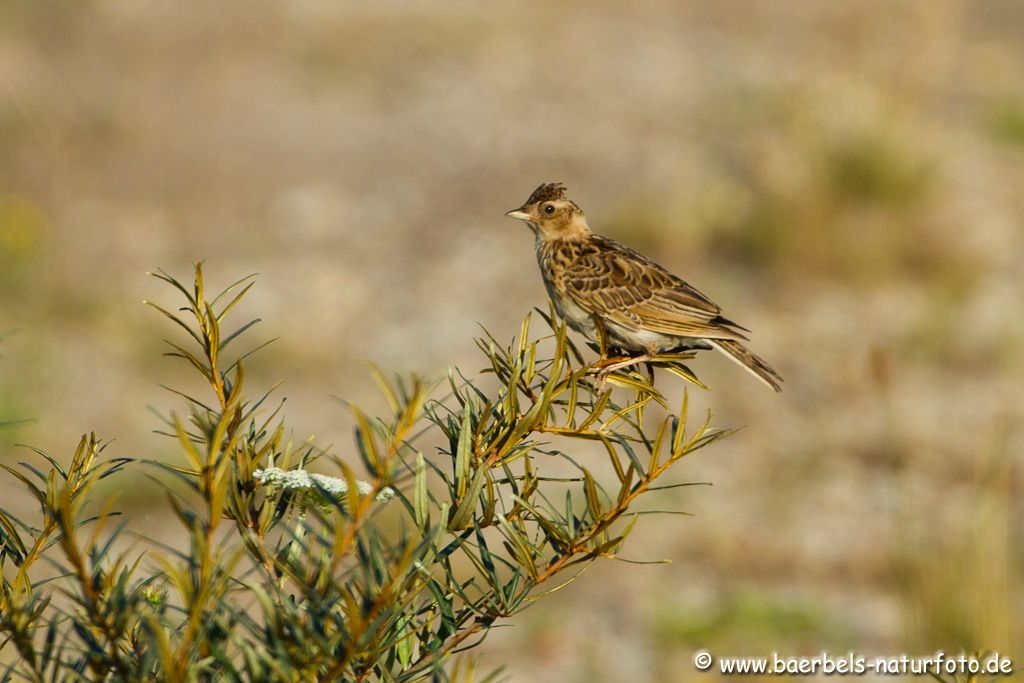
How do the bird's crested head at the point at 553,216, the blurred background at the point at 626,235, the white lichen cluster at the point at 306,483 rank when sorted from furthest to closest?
the blurred background at the point at 626,235, the bird's crested head at the point at 553,216, the white lichen cluster at the point at 306,483

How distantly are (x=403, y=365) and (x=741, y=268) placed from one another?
3.26 meters

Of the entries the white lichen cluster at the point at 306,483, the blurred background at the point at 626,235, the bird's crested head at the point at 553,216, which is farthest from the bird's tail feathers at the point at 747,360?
the white lichen cluster at the point at 306,483

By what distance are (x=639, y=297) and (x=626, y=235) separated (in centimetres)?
606

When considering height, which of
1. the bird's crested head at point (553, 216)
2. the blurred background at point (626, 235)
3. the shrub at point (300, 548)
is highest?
the blurred background at point (626, 235)

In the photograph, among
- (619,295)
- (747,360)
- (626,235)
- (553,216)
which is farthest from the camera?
(626,235)

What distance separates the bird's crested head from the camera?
15.3 feet

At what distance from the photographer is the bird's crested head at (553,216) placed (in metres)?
4.67

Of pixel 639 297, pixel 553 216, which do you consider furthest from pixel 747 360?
pixel 553 216

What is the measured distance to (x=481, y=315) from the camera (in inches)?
393

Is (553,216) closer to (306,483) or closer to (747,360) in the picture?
(747,360)

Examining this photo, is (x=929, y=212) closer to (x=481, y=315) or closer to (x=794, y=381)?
(x=794, y=381)

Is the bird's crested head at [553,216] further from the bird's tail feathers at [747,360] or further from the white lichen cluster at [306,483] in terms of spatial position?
the white lichen cluster at [306,483]

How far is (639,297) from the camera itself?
439 cm

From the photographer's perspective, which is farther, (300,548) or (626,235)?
(626,235)
